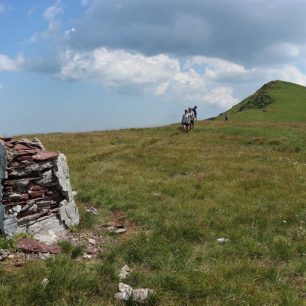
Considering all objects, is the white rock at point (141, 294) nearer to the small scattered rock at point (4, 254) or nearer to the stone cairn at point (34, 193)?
the small scattered rock at point (4, 254)

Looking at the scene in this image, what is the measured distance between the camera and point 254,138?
38.0m

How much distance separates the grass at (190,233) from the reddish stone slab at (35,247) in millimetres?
418

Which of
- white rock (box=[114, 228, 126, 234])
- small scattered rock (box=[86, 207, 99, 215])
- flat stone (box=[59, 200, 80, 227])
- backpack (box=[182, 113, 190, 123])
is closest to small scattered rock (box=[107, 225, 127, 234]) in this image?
white rock (box=[114, 228, 126, 234])

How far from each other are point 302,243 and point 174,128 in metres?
35.7

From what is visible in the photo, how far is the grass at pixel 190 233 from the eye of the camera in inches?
372

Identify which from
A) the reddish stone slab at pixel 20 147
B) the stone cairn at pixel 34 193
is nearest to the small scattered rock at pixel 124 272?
the stone cairn at pixel 34 193

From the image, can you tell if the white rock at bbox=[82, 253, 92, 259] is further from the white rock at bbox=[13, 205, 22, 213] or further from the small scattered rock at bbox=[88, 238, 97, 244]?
the white rock at bbox=[13, 205, 22, 213]

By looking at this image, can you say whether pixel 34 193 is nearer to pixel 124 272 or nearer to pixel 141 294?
pixel 124 272

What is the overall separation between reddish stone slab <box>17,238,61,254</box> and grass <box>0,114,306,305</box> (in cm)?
42

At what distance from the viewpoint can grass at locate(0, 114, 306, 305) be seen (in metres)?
9.46

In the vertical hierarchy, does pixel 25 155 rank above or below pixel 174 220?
above

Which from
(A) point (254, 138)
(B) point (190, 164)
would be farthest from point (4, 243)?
(A) point (254, 138)

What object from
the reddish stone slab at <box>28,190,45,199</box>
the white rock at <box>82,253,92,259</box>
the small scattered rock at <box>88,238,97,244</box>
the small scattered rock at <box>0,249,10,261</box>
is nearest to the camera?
the small scattered rock at <box>0,249,10,261</box>

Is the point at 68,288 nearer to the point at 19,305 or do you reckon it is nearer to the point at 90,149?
the point at 19,305
